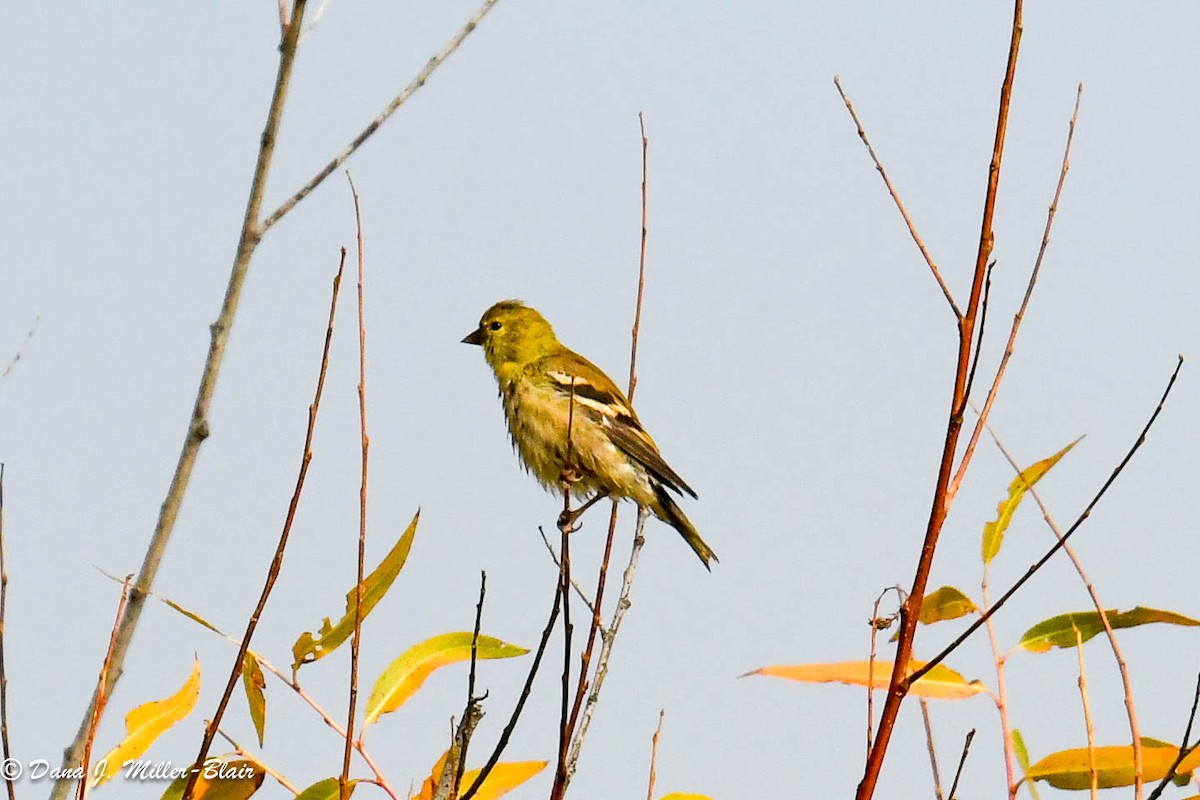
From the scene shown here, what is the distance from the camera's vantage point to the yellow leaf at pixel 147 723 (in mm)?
2545

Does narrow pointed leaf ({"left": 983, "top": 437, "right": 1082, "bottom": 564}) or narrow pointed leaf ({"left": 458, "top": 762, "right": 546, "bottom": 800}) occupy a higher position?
narrow pointed leaf ({"left": 983, "top": 437, "right": 1082, "bottom": 564})

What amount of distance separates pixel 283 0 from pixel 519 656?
1.29m

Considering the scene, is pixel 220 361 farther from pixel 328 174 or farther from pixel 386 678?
pixel 386 678

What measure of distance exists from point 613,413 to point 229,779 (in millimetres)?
3546

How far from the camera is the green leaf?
259 cm

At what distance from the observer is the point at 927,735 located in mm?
2594

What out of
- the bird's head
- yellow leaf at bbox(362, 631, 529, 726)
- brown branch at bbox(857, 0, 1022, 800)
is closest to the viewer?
brown branch at bbox(857, 0, 1022, 800)

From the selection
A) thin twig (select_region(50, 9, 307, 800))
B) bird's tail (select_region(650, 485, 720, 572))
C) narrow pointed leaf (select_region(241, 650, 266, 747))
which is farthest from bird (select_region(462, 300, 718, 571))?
thin twig (select_region(50, 9, 307, 800))

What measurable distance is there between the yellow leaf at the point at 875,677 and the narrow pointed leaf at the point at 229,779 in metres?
0.95

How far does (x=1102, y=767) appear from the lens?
8.40 feet

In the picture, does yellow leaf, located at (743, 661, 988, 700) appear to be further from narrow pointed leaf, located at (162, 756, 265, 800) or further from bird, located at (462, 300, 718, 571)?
bird, located at (462, 300, 718, 571)

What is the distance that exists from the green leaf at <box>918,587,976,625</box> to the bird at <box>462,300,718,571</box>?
2.95 meters

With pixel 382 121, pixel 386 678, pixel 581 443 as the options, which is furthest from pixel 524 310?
pixel 382 121

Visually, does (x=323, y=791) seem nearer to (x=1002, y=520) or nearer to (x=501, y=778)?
Answer: (x=501, y=778)
